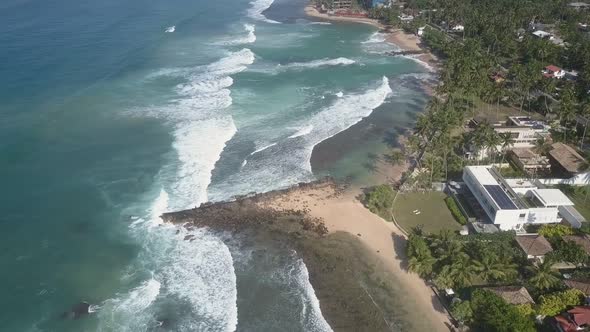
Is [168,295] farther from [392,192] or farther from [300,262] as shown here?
[392,192]

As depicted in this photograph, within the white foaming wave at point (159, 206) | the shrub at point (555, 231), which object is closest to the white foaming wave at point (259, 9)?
the white foaming wave at point (159, 206)

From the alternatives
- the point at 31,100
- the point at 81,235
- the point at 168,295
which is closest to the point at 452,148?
the point at 168,295

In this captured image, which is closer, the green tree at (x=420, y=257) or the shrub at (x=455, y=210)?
the green tree at (x=420, y=257)

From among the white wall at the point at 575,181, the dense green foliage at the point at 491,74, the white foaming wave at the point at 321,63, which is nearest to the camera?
the white wall at the point at 575,181

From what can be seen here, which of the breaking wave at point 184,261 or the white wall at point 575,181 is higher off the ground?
the white wall at point 575,181

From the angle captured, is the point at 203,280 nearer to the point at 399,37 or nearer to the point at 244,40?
the point at 244,40

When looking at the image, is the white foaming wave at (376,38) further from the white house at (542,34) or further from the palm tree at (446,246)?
the palm tree at (446,246)
